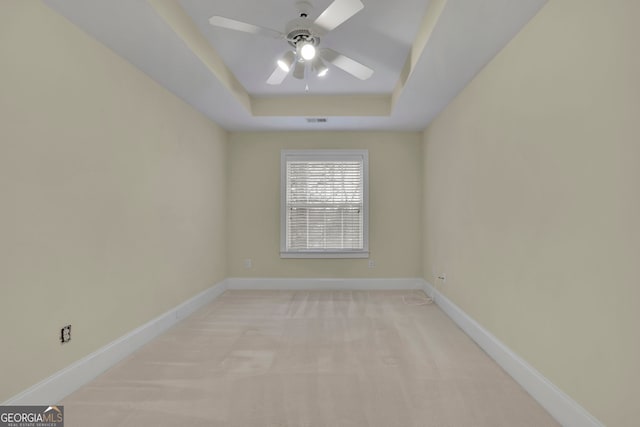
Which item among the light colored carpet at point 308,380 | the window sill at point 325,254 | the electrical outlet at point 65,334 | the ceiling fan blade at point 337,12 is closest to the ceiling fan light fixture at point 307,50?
the ceiling fan blade at point 337,12

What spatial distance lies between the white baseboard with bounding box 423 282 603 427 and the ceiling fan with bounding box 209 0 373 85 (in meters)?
2.39

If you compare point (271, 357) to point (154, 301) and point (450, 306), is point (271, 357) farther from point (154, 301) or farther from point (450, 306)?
point (450, 306)

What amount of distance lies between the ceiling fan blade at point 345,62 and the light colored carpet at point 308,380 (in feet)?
7.59

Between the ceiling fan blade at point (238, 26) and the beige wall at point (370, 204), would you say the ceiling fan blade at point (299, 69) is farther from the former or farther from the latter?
the beige wall at point (370, 204)

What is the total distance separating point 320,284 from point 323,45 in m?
3.24

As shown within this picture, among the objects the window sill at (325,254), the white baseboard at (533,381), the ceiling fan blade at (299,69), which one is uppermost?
the ceiling fan blade at (299,69)

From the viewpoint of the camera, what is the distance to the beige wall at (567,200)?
1.38 metres

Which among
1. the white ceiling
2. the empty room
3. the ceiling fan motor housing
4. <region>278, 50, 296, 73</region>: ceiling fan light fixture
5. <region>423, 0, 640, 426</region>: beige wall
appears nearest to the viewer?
<region>423, 0, 640, 426</region>: beige wall

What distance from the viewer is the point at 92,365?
2.20 meters

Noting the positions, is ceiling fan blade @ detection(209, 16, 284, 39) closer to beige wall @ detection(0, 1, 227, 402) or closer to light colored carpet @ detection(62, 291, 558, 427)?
beige wall @ detection(0, 1, 227, 402)

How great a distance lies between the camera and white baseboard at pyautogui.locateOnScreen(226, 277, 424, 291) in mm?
4848

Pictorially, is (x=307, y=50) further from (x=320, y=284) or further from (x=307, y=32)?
(x=320, y=284)

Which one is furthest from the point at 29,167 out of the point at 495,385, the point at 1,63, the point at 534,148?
the point at 495,385

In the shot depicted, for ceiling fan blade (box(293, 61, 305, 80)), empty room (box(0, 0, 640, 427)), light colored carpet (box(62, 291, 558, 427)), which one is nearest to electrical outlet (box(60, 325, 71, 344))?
empty room (box(0, 0, 640, 427))
